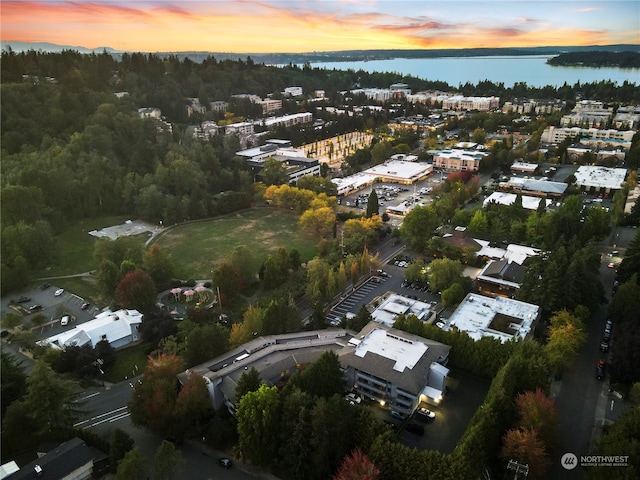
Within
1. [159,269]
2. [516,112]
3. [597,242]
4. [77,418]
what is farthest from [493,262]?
[516,112]

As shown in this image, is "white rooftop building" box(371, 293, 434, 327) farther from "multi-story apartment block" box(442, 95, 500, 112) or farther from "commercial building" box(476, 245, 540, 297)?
"multi-story apartment block" box(442, 95, 500, 112)

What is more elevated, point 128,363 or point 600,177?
point 600,177

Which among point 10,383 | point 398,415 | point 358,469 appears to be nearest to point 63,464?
point 10,383

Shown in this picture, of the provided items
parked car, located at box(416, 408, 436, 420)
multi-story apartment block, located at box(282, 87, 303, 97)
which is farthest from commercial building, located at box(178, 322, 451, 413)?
multi-story apartment block, located at box(282, 87, 303, 97)

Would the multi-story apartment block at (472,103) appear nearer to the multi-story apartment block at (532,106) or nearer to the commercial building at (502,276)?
the multi-story apartment block at (532,106)

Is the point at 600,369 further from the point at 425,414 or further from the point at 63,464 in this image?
the point at 63,464

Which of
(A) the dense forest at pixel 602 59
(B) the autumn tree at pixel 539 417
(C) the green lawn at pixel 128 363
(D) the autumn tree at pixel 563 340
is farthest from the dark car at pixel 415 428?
(A) the dense forest at pixel 602 59

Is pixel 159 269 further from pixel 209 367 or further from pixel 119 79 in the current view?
pixel 119 79
